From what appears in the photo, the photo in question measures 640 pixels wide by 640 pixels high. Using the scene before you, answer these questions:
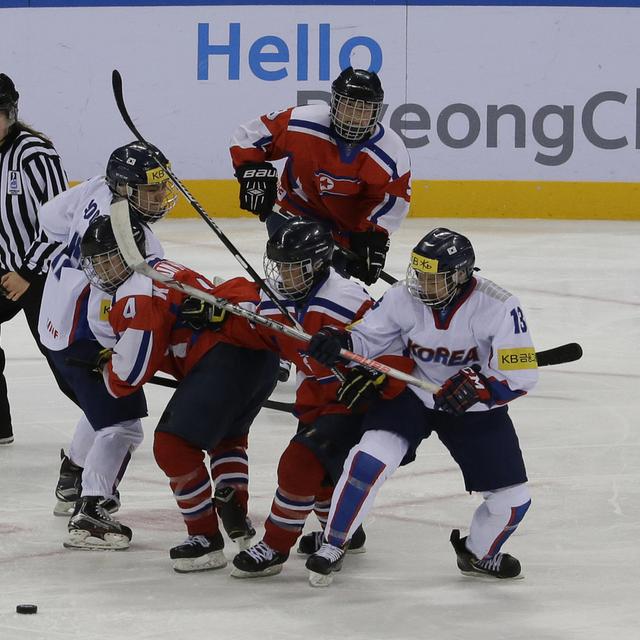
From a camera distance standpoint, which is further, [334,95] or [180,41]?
[180,41]

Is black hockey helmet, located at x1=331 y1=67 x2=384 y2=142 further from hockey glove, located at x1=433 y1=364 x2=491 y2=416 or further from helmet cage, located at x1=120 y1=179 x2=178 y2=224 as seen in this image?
hockey glove, located at x1=433 y1=364 x2=491 y2=416

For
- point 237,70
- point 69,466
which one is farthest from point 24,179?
point 237,70

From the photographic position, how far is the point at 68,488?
11.8 ft

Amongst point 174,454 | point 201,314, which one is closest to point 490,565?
point 174,454

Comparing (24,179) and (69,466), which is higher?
(24,179)

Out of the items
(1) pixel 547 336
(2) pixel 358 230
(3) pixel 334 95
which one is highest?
(3) pixel 334 95

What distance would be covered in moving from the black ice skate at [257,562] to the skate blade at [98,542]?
32cm

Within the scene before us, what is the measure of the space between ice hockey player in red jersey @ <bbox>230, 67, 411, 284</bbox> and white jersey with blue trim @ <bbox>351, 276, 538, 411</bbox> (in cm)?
136

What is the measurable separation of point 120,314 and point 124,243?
0.15 meters

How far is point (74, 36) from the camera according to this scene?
902 cm

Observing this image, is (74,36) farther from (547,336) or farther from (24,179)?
(24,179)

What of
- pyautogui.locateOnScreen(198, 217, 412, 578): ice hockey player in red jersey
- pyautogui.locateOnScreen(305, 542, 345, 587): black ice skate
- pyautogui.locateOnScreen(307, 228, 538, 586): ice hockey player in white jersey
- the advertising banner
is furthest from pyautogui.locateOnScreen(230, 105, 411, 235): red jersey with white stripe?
the advertising banner

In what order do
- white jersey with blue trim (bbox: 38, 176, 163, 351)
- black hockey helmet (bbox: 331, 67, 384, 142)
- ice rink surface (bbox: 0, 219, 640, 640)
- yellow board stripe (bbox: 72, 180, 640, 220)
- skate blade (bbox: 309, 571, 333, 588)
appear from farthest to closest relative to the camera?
yellow board stripe (bbox: 72, 180, 640, 220), black hockey helmet (bbox: 331, 67, 384, 142), white jersey with blue trim (bbox: 38, 176, 163, 351), skate blade (bbox: 309, 571, 333, 588), ice rink surface (bbox: 0, 219, 640, 640)

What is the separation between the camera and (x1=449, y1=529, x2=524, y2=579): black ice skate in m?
3.04
